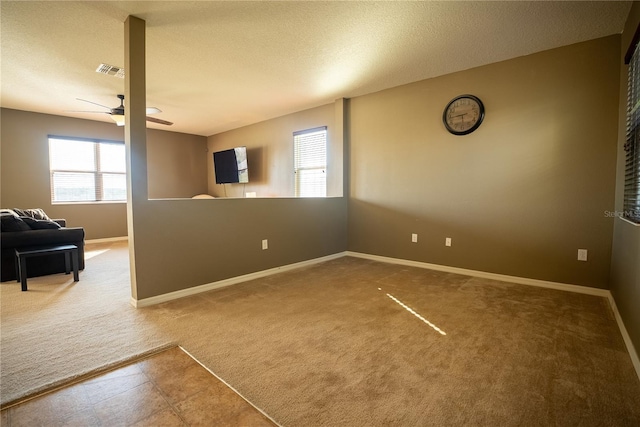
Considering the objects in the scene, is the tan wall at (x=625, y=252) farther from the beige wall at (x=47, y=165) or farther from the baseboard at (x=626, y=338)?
the beige wall at (x=47, y=165)

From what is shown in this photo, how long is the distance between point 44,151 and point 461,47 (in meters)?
6.98

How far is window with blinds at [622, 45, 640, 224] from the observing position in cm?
206

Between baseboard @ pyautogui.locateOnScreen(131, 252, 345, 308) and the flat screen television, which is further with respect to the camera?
the flat screen television

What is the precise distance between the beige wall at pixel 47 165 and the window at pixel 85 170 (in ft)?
0.49

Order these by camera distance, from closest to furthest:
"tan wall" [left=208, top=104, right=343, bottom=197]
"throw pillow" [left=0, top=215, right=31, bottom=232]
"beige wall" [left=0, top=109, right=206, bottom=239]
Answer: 1. "throw pillow" [left=0, top=215, right=31, bottom=232]
2. "tan wall" [left=208, top=104, right=343, bottom=197]
3. "beige wall" [left=0, top=109, right=206, bottom=239]

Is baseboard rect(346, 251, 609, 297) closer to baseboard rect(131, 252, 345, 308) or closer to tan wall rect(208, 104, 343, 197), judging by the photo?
baseboard rect(131, 252, 345, 308)

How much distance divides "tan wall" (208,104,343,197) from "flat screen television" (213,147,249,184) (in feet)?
0.56

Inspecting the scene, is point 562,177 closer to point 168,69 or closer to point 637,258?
point 637,258


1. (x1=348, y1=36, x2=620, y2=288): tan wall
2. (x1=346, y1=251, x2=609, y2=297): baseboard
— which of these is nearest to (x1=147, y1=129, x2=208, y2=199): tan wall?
(x1=348, y1=36, x2=620, y2=288): tan wall

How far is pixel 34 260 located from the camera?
363cm

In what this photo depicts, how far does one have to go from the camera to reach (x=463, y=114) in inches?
144

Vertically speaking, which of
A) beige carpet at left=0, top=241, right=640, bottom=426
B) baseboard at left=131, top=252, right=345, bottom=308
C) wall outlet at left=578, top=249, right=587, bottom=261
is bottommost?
beige carpet at left=0, top=241, right=640, bottom=426

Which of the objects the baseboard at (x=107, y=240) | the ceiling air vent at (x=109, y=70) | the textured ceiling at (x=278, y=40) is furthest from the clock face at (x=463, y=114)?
the baseboard at (x=107, y=240)

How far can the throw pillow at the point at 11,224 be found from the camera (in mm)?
3466
